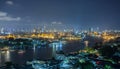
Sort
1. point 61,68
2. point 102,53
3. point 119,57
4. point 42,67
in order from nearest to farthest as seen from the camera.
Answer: point 61,68 → point 42,67 → point 119,57 → point 102,53

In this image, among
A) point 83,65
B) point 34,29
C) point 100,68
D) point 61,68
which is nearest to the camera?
point 83,65

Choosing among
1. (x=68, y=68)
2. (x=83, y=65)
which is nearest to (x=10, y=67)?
(x=68, y=68)

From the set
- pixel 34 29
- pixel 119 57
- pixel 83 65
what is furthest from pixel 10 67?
pixel 34 29

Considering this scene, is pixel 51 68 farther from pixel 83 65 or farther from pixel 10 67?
pixel 83 65

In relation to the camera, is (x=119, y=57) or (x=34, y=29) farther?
(x=34, y=29)

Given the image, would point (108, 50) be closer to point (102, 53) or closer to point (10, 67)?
point (102, 53)

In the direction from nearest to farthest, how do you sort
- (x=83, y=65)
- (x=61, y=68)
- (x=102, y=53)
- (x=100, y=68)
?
1. (x=83, y=65)
2. (x=100, y=68)
3. (x=61, y=68)
4. (x=102, y=53)

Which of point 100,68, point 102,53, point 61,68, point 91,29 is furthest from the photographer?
point 91,29

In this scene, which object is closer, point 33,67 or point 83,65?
point 83,65
